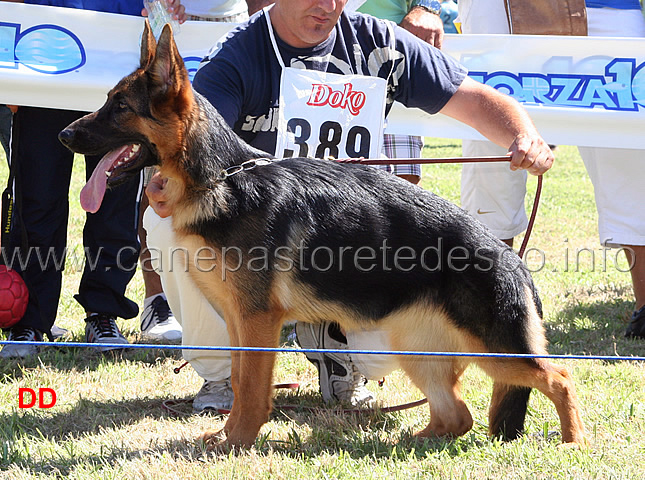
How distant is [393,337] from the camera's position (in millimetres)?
3232

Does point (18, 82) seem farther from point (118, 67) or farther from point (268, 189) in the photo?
point (268, 189)

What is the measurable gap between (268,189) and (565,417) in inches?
57.0

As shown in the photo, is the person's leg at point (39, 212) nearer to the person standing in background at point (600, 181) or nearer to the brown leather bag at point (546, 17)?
the person standing in background at point (600, 181)

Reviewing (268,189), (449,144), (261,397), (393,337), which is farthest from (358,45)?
(449,144)

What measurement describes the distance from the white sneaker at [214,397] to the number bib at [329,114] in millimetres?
1128

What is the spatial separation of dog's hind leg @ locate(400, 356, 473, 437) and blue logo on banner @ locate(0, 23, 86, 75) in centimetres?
305

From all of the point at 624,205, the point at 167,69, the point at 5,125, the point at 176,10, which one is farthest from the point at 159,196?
the point at 624,205

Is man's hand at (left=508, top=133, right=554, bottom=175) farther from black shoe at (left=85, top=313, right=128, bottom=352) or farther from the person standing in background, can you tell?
black shoe at (left=85, top=313, right=128, bottom=352)

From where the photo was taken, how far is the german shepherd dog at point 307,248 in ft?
9.12

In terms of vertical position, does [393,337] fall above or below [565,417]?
above

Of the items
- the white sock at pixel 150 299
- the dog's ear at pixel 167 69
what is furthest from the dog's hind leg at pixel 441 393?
the white sock at pixel 150 299

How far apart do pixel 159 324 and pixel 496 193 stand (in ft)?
7.98

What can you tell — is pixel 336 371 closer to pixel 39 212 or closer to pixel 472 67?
pixel 39 212

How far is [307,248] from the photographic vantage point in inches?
116
